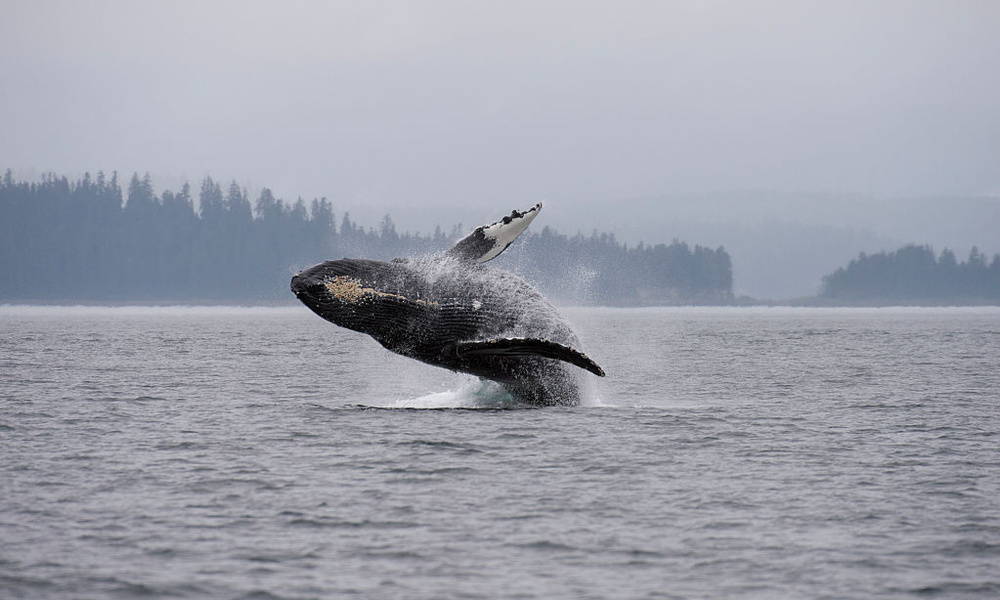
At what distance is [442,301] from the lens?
1642cm

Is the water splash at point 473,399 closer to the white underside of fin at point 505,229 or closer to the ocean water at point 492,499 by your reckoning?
the ocean water at point 492,499

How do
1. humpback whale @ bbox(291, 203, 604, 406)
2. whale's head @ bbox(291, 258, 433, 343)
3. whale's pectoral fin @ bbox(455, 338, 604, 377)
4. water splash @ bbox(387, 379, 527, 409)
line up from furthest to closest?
water splash @ bbox(387, 379, 527, 409), humpback whale @ bbox(291, 203, 604, 406), whale's head @ bbox(291, 258, 433, 343), whale's pectoral fin @ bbox(455, 338, 604, 377)

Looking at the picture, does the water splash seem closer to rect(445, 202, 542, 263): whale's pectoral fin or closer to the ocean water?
the ocean water

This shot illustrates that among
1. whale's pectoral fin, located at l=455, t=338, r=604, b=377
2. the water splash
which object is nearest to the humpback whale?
whale's pectoral fin, located at l=455, t=338, r=604, b=377

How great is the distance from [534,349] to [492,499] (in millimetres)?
3120

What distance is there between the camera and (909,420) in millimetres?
21094

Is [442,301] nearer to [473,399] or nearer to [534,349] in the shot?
[534,349]

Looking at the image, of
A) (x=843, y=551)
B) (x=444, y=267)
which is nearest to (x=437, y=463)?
(x=444, y=267)

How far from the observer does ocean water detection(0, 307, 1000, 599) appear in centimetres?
963

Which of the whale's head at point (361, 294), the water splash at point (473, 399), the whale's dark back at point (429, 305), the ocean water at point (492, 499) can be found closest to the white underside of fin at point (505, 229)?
the whale's dark back at point (429, 305)

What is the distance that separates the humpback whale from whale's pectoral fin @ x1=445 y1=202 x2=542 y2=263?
0.6 inches

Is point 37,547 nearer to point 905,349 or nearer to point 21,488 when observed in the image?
point 21,488

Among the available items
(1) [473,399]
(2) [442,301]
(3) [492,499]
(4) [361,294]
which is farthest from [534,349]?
(1) [473,399]

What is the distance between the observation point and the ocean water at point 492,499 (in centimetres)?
963
